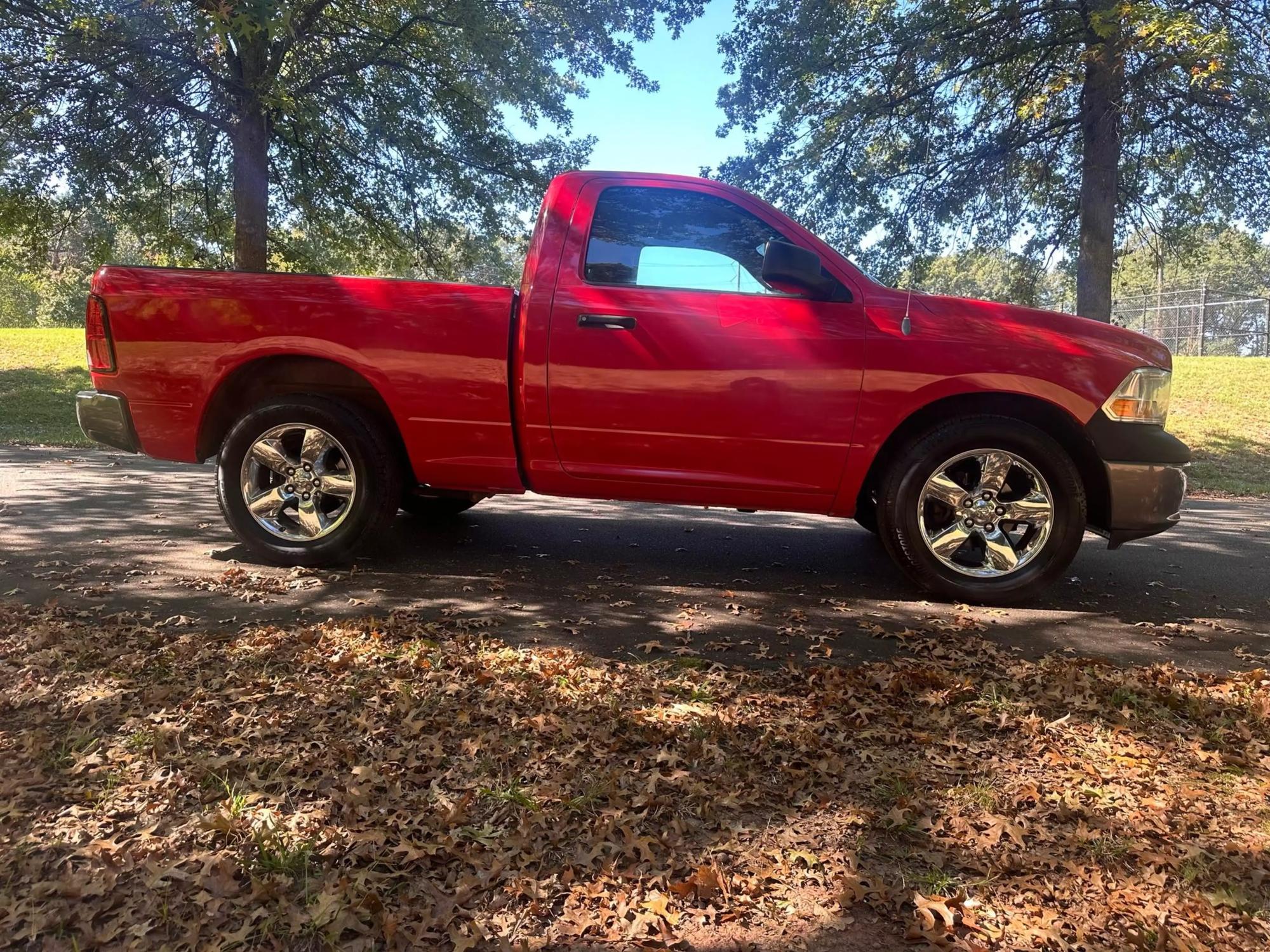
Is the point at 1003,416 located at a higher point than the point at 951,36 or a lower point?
lower

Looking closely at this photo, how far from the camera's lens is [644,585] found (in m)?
4.37

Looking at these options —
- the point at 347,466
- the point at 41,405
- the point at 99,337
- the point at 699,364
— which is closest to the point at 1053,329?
the point at 699,364

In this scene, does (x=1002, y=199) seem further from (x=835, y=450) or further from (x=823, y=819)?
(x=823, y=819)

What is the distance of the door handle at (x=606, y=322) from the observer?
4.10 meters

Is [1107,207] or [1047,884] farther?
[1107,207]

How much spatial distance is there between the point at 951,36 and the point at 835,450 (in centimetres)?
984

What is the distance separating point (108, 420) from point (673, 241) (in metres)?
3.34

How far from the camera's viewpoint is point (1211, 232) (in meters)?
13.1

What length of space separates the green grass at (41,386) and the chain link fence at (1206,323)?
27697 millimetres

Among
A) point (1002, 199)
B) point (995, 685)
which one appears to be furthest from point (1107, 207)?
point (995, 685)

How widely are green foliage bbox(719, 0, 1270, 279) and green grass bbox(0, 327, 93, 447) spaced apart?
34.7 feet

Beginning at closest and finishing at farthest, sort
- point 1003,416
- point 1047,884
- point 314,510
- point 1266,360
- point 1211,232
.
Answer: point 1047,884, point 1003,416, point 314,510, point 1211,232, point 1266,360

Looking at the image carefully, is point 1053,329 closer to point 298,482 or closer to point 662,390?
point 662,390

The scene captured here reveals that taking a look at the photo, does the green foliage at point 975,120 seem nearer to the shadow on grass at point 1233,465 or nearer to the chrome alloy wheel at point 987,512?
the shadow on grass at point 1233,465
